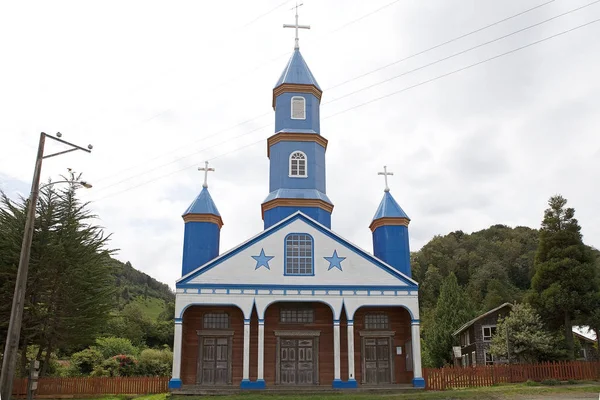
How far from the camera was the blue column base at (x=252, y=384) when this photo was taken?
81.7ft

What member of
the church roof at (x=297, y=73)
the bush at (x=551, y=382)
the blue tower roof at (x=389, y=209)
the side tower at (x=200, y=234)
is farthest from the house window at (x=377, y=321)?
the church roof at (x=297, y=73)

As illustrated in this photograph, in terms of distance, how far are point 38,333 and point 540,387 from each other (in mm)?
22751

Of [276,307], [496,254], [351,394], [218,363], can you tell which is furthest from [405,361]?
[496,254]

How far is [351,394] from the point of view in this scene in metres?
24.1

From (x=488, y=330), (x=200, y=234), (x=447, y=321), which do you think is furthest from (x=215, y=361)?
(x=447, y=321)

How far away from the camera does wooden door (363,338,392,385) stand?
90.1 feet

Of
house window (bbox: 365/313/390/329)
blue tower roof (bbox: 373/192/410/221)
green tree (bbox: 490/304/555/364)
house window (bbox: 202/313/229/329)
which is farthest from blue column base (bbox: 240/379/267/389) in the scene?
green tree (bbox: 490/304/555/364)

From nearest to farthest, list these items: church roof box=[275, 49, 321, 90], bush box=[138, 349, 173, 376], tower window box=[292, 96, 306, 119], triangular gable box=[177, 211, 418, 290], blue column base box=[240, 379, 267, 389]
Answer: blue column base box=[240, 379, 267, 389] < triangular gable box=[177, 211, 418, 290] < tower window box=[292, 96, 306, 119] < church roof box=[275, 49, 321, 90] < bush box=[138, 349, 173, 376]

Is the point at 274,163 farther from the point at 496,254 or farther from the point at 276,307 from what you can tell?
the point at 496,254

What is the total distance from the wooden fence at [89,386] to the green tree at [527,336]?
714 inches

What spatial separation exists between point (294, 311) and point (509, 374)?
10382 mm

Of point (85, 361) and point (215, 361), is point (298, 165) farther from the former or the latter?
point (85, 361)

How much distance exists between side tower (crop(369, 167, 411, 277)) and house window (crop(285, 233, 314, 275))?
4610 millimetres

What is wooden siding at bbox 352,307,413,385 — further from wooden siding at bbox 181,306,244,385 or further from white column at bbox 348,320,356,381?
wooden siding at bbox 181,306,244,385
